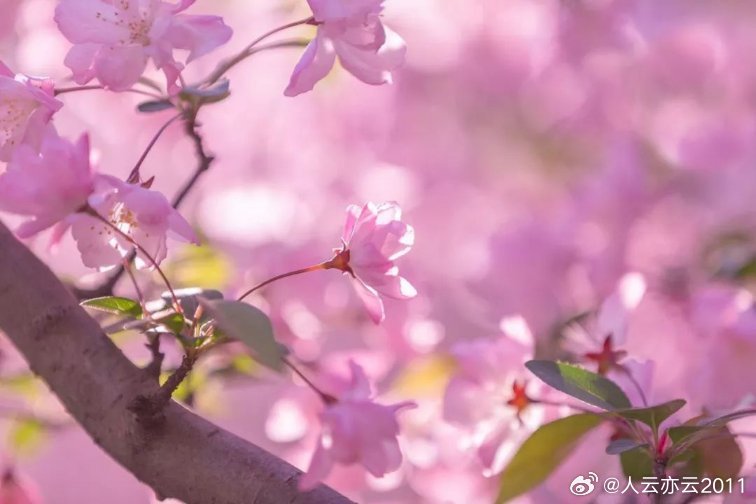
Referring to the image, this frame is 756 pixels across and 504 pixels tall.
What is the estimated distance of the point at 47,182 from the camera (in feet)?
1.98

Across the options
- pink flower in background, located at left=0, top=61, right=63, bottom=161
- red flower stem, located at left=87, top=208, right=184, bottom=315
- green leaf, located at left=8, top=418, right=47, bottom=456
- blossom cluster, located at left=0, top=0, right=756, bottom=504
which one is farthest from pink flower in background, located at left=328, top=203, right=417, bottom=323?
green leaf, located at left=8, top=418, right=47, bottom=456

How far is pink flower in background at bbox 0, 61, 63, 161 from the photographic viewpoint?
63 centimetres

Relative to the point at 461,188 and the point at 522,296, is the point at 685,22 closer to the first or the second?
the point at 461,188

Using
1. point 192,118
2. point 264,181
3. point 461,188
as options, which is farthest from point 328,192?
point 192,118

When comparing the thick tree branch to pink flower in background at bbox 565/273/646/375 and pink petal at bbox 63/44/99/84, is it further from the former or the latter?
pink flower in background at bbox 565/273/646/375

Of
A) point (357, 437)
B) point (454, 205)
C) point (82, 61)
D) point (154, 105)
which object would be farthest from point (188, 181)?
point (454, 205)

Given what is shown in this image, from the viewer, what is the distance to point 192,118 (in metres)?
0.75

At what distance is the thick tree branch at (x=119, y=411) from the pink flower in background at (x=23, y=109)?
0.29 feet

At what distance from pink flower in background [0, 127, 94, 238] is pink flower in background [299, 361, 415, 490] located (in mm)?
208

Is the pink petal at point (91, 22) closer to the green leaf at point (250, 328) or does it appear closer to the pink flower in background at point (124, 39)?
the pink flower in background at point (124, 39)

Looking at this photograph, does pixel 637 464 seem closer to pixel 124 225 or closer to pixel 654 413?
pixel 654 413

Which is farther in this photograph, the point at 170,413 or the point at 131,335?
the point at 131,335

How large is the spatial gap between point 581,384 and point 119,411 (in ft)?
1.05

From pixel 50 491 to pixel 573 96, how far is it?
193 centimetres
